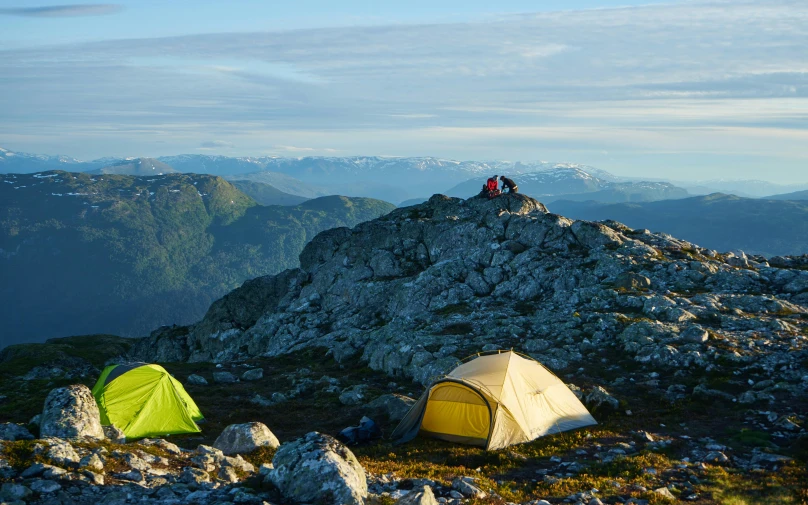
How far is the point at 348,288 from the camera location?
63219mm

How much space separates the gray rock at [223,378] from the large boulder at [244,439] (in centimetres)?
2126

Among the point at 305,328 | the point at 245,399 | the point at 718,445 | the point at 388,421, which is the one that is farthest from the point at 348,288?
the point at 718,445

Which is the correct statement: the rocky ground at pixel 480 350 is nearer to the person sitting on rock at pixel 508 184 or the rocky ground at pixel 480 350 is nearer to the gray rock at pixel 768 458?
the gray rock at pixel 768 458

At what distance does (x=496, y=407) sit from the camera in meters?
24.0

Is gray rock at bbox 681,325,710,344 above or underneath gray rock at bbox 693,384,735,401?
above

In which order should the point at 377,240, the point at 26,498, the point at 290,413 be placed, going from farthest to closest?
the point at 377,240
the point at 290,413
the point at 26,498

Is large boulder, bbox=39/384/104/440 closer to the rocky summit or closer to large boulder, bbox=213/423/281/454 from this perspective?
large boulder, bbox=213/423/281/454

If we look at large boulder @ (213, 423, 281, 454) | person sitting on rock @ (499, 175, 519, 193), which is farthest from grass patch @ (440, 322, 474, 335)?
person sitting on rock @ (499, 175, 519, 193)

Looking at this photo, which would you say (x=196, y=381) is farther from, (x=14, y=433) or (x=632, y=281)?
(x=632, y=281)

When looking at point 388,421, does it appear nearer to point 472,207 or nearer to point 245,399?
point 245,399

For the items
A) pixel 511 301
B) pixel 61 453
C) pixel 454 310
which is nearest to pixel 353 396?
pixel 454 310

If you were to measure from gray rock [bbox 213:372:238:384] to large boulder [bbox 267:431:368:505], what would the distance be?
29.7 meters

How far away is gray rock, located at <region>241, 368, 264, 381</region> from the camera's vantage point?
44469 mm

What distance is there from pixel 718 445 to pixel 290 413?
71.6 ft
